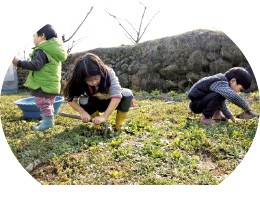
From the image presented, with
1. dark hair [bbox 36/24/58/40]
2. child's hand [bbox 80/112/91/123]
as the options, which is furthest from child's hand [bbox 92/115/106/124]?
dark hair [bbox 36/24/58/40]

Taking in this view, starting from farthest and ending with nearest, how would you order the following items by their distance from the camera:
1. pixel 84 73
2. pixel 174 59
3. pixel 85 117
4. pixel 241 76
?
pixel 174 59 < pixel 241 76 < pixel 85 117 < pixel 84 73

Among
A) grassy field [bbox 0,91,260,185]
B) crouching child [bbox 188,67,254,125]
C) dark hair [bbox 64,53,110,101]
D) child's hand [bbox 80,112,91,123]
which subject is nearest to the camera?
grassy field [bbox 0,91,260,185]

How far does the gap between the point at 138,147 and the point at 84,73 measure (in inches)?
23.1

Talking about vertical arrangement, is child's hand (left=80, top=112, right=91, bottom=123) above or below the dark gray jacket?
below

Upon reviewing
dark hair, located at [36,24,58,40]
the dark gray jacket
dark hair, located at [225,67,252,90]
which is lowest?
the dark gray jacket

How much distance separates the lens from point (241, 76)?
2725 mm

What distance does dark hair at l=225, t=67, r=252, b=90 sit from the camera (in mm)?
2705

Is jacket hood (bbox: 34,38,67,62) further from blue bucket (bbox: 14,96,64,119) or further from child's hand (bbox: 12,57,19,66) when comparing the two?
blue bucket (bbox: 14,96,64,119)

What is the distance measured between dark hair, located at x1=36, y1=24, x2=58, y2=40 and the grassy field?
425mm

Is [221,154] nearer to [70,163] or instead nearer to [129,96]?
[129,96]

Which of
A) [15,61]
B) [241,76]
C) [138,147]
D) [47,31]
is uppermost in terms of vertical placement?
[47,31]

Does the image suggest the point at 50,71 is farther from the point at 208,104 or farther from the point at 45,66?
the point at 208,104

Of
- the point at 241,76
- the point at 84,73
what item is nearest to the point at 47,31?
the point at 84,73

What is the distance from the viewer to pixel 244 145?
2.54m
